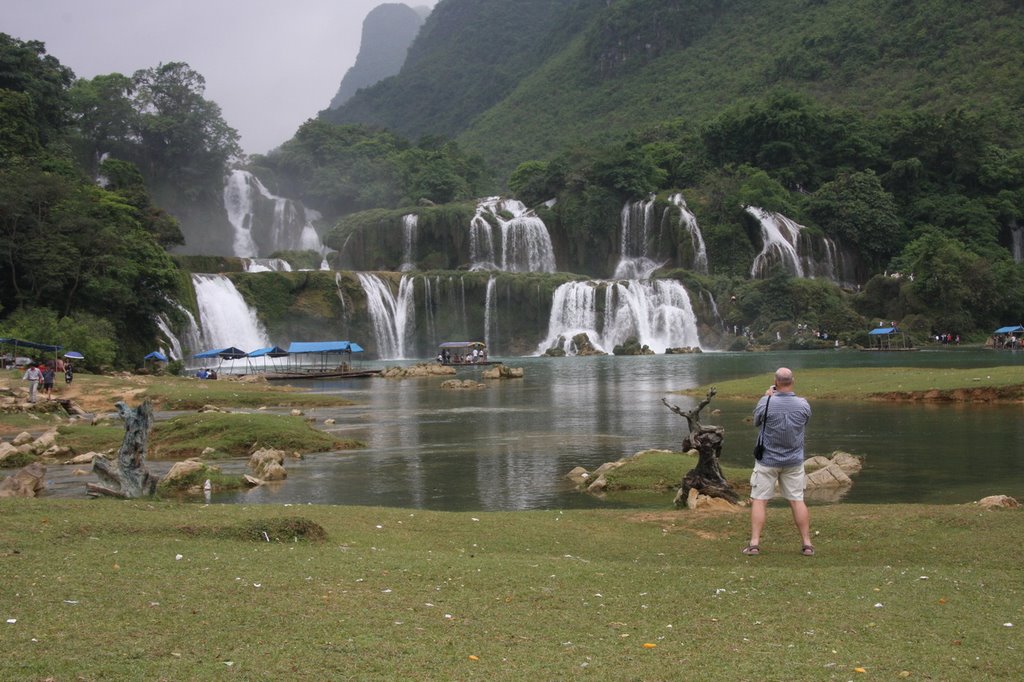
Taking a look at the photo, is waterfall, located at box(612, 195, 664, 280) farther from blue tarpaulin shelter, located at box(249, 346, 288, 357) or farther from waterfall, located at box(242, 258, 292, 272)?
blue tarpaulin shelter, located at box(249, 346, 288, 357)

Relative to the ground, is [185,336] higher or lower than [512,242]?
lower

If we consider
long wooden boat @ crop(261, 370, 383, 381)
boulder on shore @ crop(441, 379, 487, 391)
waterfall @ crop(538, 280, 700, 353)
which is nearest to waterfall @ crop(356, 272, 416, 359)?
waterfall @ crop(538, 280, 700, 353)

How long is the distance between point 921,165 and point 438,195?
54748 millimetres

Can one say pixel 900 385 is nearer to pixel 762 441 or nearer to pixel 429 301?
pixel 762 441

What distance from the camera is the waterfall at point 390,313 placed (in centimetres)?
7900

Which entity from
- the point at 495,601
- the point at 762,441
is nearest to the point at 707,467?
the point at 762,441

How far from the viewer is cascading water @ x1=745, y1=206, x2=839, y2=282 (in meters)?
92.4

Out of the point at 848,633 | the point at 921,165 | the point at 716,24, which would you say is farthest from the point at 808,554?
the point at 716,24

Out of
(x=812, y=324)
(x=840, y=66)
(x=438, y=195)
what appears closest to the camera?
(x=812, y=324)

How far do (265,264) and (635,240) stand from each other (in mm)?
37883

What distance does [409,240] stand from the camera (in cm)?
9481

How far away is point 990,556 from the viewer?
33.4 ft

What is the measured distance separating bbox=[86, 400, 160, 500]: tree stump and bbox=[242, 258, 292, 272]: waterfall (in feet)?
231

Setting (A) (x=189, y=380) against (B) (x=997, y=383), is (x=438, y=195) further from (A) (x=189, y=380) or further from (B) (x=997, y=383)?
(B) (x=997, y=383)
